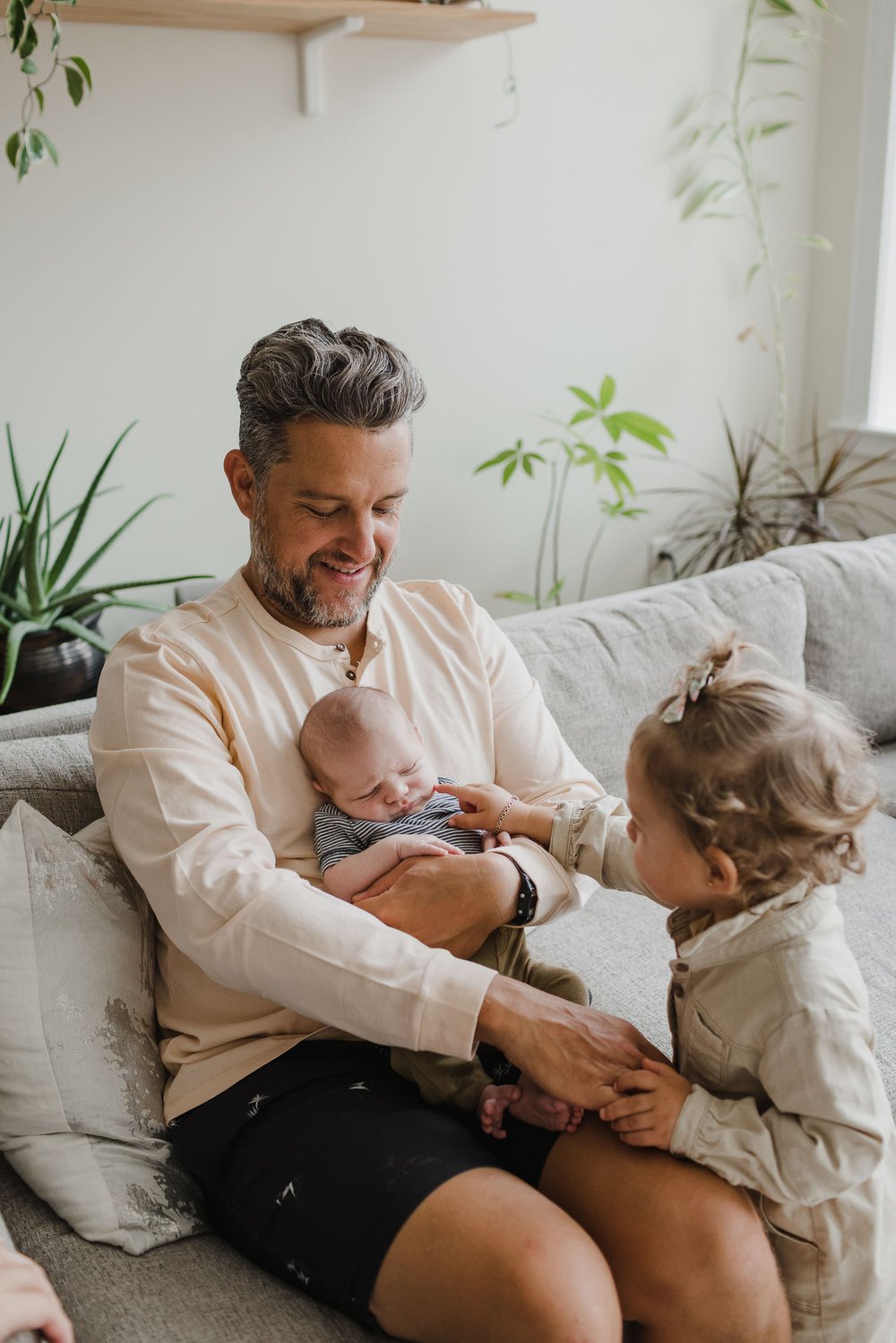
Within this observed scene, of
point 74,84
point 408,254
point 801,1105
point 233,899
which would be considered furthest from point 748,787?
point 408,254

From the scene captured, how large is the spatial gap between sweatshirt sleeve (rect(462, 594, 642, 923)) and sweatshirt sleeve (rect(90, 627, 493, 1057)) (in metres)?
0.26

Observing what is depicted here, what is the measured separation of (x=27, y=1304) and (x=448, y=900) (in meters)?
0.58

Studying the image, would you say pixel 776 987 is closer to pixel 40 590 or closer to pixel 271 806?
pixel 271 806

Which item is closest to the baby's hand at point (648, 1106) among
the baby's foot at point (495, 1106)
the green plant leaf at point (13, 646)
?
the baby's foot at point (495, 1106)

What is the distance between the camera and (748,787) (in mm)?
1107

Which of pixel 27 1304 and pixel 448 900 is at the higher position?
pixel 448 900

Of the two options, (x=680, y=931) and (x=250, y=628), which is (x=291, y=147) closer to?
(x=250, y=628)

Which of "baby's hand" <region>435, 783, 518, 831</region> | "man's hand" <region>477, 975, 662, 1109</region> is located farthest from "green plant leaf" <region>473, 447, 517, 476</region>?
"man's hand" <region>477, 975, 662, 1109</region>

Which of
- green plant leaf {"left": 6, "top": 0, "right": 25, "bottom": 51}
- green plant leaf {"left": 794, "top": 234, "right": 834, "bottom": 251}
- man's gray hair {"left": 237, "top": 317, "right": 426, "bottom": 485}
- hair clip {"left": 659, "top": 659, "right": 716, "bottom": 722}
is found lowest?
hair clip {"left": 659, "top": 659, "right": 716, "bottom": 722}

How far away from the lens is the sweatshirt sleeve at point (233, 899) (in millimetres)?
1211

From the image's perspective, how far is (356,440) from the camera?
1433 millimetres

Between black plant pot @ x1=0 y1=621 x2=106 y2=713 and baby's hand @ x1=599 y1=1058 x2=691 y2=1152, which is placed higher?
black plant pot @ x1=0 y1=621 x2=106 y2=713

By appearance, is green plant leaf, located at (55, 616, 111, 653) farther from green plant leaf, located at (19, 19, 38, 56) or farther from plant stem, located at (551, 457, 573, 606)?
plant stem, located at (551, 457, 573, 606)

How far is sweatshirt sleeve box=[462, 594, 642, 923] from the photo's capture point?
1.46 m
